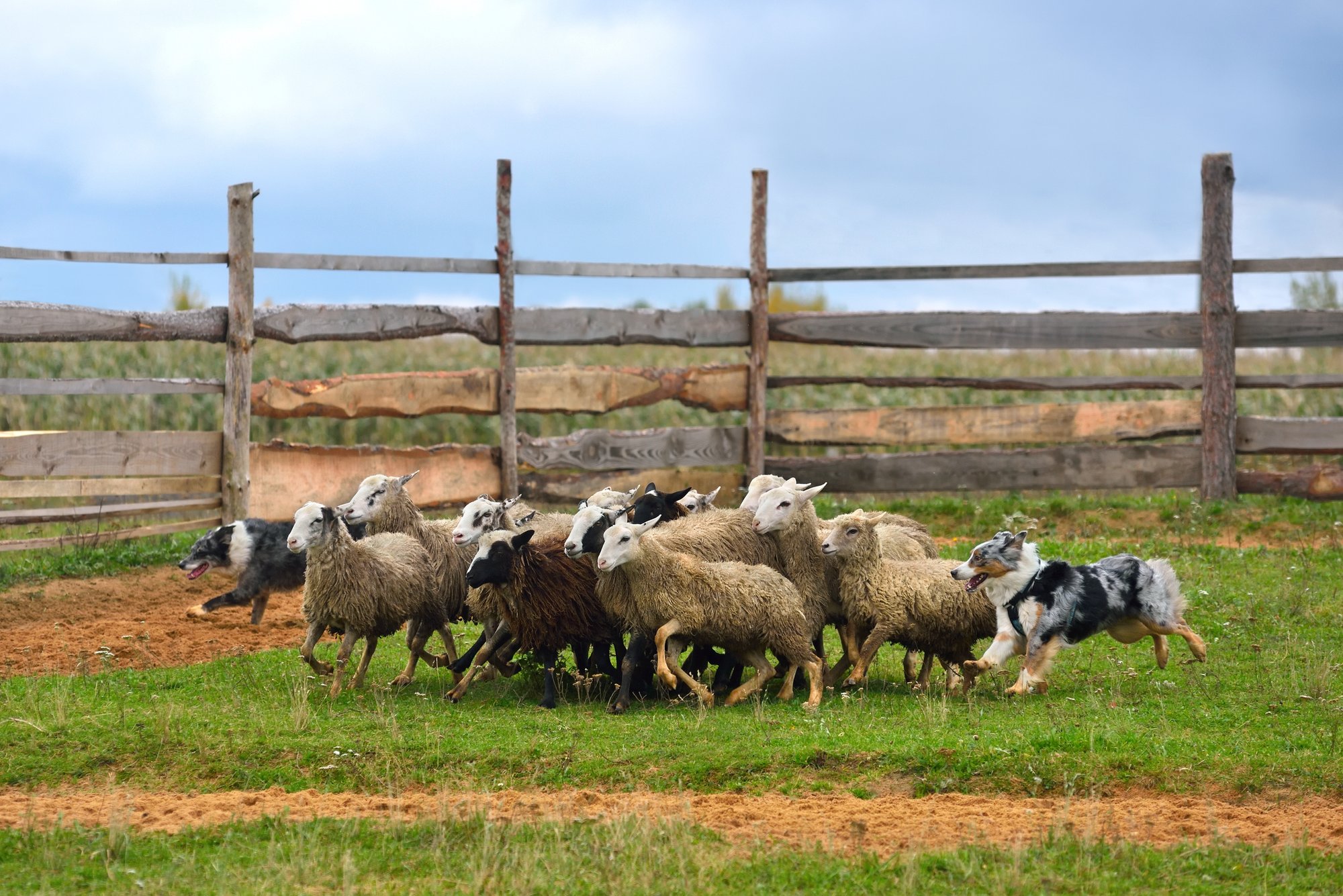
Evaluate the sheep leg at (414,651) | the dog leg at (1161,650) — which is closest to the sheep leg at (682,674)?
the sheep leg at (414,651)

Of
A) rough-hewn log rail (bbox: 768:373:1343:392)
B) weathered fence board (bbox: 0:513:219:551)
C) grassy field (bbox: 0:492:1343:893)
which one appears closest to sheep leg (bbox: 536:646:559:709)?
grassy field (bbox: 0:492:1343:893)

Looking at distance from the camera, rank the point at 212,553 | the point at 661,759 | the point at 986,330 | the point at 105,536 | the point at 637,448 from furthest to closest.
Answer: the point at 986,330, the point at 637,448, the point at 105,536, the point at 212,553, the point at 661,759

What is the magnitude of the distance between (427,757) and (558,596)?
5.91 feet

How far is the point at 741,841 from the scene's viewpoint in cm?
646

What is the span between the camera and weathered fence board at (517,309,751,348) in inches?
671

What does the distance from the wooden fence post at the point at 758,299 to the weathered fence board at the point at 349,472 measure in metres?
3.36

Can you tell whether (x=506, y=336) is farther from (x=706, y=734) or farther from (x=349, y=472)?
(x=706, y=734)

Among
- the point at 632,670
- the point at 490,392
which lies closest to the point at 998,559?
the point at 632,670

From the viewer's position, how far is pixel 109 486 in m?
14.3

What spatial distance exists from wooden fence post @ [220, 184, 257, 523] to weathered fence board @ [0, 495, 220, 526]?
0.28 meters

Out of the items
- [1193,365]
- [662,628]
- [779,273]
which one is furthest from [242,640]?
[1193,365]

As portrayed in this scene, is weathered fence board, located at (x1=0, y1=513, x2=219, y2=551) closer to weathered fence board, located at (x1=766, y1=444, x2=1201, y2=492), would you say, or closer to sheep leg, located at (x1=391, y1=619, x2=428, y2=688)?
sheep leg, located at (x1=391, y1=619, x2=428, y2=688)

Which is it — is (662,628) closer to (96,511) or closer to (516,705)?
(516,705)

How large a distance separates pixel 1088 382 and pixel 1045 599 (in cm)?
892
